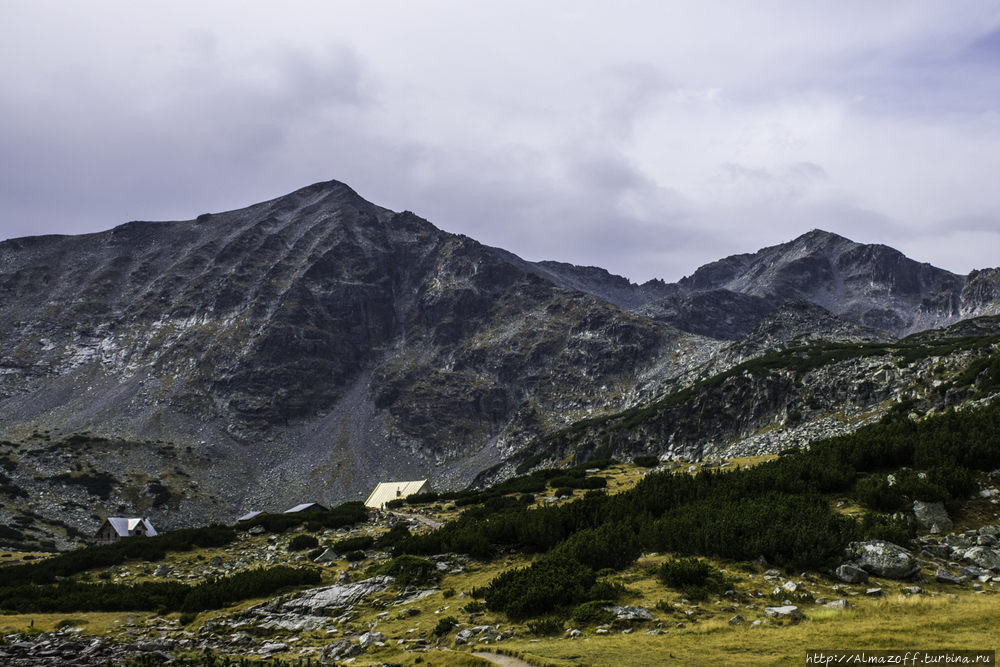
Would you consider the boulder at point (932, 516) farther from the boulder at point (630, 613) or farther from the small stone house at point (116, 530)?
the small stone house at point (116, 530)

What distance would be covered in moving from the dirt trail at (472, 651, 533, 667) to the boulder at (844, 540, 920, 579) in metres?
11.0

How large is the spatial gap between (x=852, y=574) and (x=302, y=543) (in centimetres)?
3150

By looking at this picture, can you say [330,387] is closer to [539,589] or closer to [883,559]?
[539,589]

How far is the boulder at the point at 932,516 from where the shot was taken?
18906 mm

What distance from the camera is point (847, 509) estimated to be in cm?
2211

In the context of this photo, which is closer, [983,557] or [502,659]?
[502,659]

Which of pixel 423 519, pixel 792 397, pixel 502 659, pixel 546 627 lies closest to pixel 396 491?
pixel 423 519

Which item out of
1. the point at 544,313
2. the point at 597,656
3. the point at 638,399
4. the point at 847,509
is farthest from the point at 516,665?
the point at 544,313

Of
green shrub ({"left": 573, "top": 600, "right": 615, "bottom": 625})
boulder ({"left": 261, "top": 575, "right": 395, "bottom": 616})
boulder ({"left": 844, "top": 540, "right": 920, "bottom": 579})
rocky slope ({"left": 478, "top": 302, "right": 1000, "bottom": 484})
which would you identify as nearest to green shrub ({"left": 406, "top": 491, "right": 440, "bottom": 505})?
rocky slope ({"left": 478, "top": 302, "right": 1000, "bottom": 484})

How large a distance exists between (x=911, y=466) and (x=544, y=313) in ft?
560

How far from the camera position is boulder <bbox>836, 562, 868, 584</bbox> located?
16109mm

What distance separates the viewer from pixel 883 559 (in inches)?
653

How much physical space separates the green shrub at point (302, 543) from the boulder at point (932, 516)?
32.1 m

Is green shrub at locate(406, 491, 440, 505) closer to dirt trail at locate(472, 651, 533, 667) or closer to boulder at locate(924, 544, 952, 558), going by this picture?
dirt trail at locate(472, 651, 533, 667)
